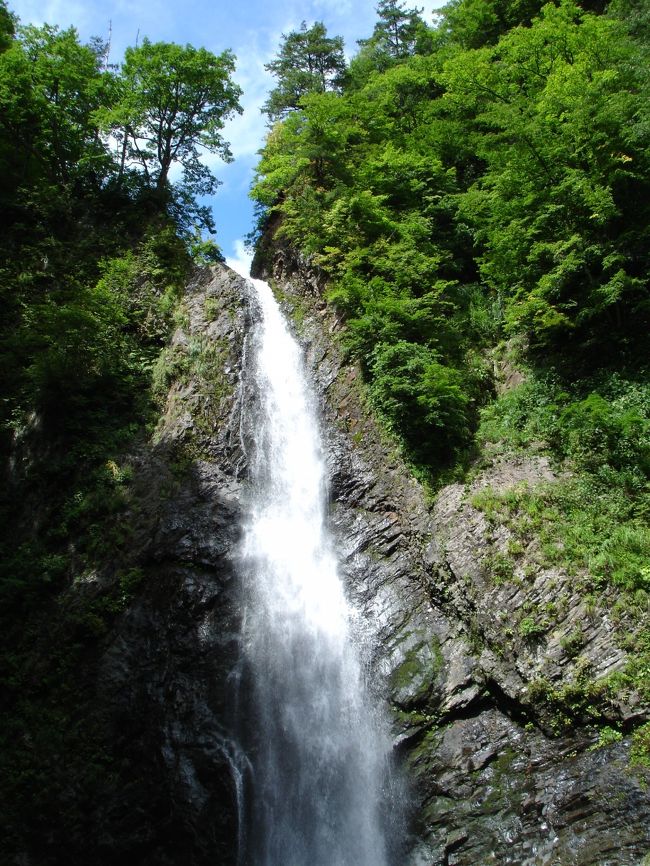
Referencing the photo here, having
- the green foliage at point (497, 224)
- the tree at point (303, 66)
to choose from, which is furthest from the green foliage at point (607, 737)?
the tree at point (303, 66)

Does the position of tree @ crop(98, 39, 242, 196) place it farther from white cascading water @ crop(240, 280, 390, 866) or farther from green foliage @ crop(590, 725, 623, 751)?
green foliage @ crop(590, 725, 623, 751)

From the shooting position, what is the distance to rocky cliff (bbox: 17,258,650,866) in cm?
660

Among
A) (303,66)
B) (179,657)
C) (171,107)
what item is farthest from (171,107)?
(179,657)

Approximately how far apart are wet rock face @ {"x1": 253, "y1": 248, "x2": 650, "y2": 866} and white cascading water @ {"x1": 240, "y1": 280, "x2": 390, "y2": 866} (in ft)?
1.69

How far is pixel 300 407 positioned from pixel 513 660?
8005mm

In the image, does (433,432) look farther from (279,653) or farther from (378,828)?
(378,828)

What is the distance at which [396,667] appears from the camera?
884 cm

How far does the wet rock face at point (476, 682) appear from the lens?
6234mm

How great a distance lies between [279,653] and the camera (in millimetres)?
9523

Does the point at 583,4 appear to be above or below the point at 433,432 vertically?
above

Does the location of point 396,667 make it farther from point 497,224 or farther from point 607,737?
point 497,224

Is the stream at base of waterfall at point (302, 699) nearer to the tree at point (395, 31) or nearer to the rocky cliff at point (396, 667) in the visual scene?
the rocky cliff at point (396, 667)

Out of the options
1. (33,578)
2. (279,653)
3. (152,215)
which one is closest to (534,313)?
(279,653)

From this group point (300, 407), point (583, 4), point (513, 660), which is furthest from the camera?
point (583, 4)
